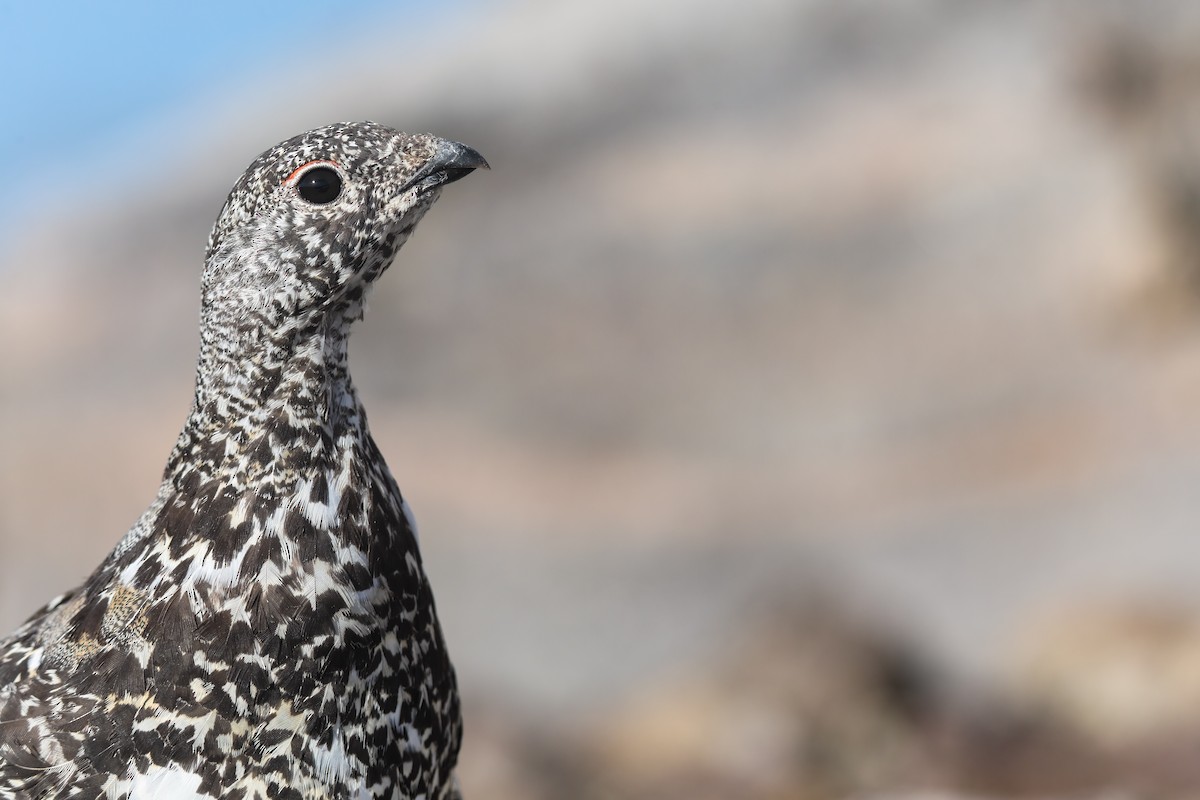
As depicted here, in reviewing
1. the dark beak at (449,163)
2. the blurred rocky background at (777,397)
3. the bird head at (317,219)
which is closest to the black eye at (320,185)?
the bird head at (317,219)

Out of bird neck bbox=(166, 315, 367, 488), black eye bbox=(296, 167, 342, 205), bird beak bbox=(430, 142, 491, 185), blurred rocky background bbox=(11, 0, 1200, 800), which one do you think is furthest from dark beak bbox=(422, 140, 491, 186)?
blurred rocky background bbox=(11, 0, 1200, 800)

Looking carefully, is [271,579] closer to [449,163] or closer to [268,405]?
[268,405]

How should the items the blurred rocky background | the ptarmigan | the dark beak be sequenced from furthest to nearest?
the blurred rocky background, the dark beak, the ptarmigan

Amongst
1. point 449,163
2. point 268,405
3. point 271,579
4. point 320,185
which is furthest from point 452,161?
point 271,579

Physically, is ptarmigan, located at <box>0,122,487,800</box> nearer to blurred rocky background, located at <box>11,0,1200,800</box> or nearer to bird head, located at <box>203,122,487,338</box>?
bird head, located at <box>203,122,487,338</box>

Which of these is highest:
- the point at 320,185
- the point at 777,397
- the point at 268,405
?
the point at 777,397

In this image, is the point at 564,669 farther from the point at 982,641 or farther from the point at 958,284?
the point at 958,284

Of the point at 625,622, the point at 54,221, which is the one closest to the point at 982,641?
the point at 625,622

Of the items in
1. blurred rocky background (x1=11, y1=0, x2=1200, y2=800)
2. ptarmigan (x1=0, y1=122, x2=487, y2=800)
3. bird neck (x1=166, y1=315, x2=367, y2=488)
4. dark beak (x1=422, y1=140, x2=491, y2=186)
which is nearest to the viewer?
ptarmigan (x1=0, y1=122, x2=487, y2=800)
